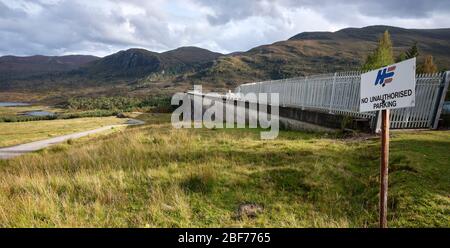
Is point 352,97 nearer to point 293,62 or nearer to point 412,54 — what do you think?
point 412,54

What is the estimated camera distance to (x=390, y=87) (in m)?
4.54

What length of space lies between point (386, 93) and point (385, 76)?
0.83ft

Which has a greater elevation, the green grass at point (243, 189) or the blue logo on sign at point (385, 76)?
the blue logo on sign at point (385, 76)

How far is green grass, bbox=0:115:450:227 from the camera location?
5793mm

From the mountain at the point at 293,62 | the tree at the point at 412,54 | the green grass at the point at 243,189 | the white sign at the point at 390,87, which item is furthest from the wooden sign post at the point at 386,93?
the mountain at the point at 293,62

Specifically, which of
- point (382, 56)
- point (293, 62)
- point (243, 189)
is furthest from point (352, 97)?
point (293, 62)

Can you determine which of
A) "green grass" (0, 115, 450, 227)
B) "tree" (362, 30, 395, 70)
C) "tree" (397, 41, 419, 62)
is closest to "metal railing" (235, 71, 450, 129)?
"green grass" (0, 115, 450, 227)

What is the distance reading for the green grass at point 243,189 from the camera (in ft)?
19.0

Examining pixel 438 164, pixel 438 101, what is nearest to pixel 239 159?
pixel 438 164

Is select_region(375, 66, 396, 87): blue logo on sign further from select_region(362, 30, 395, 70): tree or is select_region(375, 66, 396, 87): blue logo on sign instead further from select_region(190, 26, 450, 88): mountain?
select_region(190, 26, 450, 88): mountain

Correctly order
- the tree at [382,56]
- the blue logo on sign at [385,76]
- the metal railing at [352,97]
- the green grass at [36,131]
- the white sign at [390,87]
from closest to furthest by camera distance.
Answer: the white sign at [390,87]
the blue logo on sign at [385,76]
the metal railing at [352,97]
the tree at [382,56]
the green grass at [36,131]

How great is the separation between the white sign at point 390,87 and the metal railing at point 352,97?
8032 millimetres

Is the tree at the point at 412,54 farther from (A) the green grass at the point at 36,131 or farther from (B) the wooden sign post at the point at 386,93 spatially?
(A) the green grass at the point at 36,131
